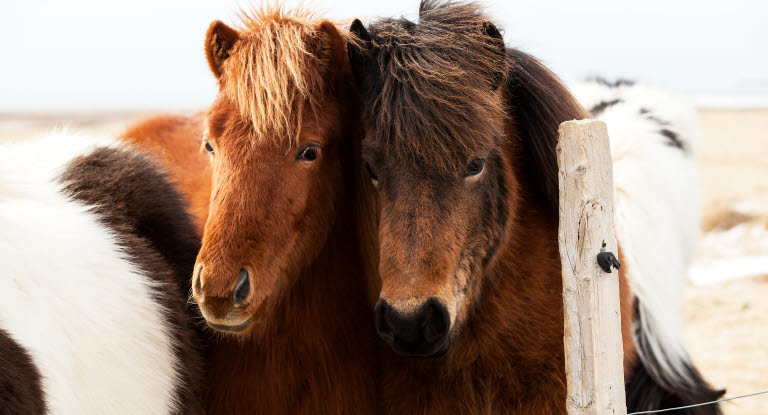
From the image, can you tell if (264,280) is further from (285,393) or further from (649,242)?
(649,242)

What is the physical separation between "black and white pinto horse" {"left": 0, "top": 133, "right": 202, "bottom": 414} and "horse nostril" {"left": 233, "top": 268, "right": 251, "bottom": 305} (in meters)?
0.59

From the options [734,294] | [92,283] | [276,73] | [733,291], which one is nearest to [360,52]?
[276,73]

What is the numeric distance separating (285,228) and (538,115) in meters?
1.21

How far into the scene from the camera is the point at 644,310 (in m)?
4.14

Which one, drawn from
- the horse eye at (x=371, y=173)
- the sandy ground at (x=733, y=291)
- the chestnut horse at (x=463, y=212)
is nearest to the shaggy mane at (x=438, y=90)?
the chestnut horse at (x=463, y=212)

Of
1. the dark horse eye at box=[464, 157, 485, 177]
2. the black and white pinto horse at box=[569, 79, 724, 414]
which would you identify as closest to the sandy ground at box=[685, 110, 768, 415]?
the black and white pinto horse at box=[569, 79, 724, 414]

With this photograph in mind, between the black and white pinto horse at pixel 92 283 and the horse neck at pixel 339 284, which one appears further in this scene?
the horse neck at pixel 339 284

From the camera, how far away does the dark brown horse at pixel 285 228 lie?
8.20ft

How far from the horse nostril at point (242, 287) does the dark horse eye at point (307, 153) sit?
Answer: 52 centimetres

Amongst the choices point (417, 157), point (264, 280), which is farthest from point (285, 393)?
Answer: point (417, 157)

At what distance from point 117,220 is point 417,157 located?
1.50 m

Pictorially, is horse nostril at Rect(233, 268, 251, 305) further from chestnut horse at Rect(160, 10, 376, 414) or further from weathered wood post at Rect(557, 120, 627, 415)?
weathered wood post at Rect(557, 120, 627, 415)

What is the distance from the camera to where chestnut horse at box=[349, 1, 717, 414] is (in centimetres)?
237

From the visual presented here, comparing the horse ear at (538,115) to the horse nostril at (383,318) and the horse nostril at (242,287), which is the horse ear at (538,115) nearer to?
the horse nostril at (383,318)
